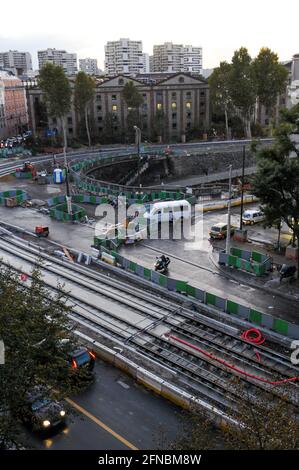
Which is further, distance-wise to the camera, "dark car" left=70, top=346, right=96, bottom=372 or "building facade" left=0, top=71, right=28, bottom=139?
"building facade" left=0, top=71, right=28, bottom=139

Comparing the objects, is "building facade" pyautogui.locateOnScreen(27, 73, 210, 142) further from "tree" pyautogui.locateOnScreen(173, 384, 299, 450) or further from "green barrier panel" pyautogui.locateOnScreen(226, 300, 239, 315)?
"tree" pyautogui.locateOnScreen(173, 384, 299, 450)

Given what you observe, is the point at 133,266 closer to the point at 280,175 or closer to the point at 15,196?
the point at 280,175

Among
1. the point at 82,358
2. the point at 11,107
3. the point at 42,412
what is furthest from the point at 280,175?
the point at 11,107

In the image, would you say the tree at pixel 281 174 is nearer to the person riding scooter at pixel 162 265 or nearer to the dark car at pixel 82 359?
the person riding scooter at pixel 162 265

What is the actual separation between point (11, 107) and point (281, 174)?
99023 mm

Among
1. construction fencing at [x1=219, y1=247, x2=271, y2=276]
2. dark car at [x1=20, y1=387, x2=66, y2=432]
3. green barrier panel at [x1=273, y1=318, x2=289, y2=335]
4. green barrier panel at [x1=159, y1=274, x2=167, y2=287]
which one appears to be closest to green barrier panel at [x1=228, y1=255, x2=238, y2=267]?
construction fencing at [x1=219, y1=247, x2=271, y2=276]

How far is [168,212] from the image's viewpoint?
128 feet

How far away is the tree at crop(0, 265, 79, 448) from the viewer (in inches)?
457

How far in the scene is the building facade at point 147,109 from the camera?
287 feet

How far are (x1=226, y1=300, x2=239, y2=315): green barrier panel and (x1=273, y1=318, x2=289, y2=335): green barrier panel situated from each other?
2279mm

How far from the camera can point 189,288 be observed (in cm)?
2541

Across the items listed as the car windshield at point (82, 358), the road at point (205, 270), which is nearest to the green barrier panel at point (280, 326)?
the road at point (205, 270)

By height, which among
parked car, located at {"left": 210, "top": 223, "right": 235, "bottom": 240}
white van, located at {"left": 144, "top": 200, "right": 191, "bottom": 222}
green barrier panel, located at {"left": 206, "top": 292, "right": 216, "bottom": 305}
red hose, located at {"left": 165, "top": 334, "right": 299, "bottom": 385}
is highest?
white van, located at {"left": 144, "top": 200, "right": 191, "bottom": 222}
